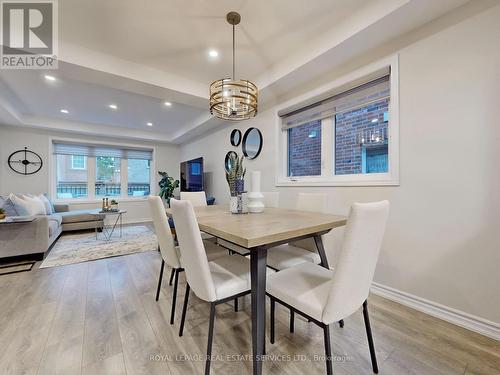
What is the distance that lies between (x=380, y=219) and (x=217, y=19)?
206 centimetres

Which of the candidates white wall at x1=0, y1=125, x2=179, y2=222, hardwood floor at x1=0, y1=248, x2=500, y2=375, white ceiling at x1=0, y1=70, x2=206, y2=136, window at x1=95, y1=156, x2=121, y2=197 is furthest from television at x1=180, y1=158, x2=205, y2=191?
hardwood floor at x1=0, y1=248, x2=500, y2=375

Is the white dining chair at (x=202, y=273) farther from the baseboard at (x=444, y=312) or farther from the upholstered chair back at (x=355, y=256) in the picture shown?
the baseboard at (x=444, y=312)

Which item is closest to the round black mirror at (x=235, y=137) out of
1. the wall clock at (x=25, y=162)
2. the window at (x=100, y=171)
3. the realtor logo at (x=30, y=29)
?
the realtor logo at (x=30, y=29)

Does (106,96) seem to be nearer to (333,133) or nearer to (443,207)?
(333,133)

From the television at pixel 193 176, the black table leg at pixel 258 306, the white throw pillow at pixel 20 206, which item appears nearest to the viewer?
the black table leg at pixel 258 306

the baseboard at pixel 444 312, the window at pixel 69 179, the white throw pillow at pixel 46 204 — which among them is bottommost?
the baseboard at pixel 444 312

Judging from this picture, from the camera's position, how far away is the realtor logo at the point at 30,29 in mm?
1740

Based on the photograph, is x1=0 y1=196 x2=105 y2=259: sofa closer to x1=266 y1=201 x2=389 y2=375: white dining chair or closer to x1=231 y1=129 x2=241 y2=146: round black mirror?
x1=231 y1=129 x2=241 y2=146: round black mirror

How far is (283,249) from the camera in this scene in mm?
1821

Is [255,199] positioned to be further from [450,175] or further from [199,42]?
[199,42]

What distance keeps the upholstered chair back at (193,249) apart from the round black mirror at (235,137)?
2.85m

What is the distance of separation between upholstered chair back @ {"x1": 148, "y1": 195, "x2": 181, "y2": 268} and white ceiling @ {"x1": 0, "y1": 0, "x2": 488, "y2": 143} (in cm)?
161

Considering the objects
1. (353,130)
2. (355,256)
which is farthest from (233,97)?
(355,256)

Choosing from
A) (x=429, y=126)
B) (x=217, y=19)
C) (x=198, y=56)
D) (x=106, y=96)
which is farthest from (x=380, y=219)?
(x=106, y=96)
